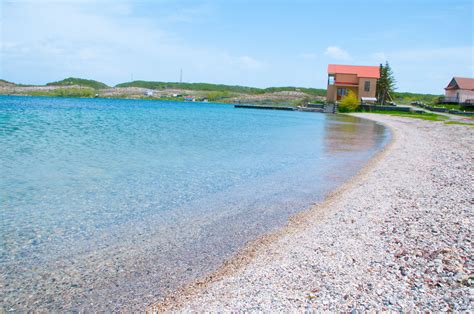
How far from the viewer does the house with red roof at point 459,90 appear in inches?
2992

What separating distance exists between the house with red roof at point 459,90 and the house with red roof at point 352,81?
53.1 ft

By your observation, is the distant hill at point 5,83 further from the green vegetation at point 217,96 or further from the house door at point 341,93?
the house door at point 341,93

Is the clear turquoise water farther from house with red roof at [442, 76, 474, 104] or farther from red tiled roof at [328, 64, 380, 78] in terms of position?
house with red roof at [442, 76, 474, 104]

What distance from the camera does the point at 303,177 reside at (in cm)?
1540

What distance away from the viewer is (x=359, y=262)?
6.45 m

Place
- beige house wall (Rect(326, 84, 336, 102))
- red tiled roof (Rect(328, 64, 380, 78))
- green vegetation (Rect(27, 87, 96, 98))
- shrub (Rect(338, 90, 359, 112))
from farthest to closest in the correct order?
1. green vegetation (Rect(27, 87, 96, 98))
2. beige house wall (Rect(326, 84, 336, 102))
3. red tiled roof (Rect(328, 64, 380, 78))
4. shrub (Rect(338, 90, 359, 112))

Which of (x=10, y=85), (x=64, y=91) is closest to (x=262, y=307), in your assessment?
(x=64, y=91)

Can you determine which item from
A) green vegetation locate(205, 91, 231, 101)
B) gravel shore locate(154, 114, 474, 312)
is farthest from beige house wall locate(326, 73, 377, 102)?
green vegetation locate(205, 91, 231, 101)

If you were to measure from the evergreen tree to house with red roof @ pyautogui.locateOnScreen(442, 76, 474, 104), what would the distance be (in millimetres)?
11924

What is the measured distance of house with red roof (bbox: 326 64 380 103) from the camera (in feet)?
266

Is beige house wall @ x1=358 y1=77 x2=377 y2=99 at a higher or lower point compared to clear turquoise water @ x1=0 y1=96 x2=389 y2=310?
higher

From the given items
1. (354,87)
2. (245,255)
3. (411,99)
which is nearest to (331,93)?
(354,87)

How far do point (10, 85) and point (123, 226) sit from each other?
194470mm

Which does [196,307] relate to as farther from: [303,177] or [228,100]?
[228,100]
